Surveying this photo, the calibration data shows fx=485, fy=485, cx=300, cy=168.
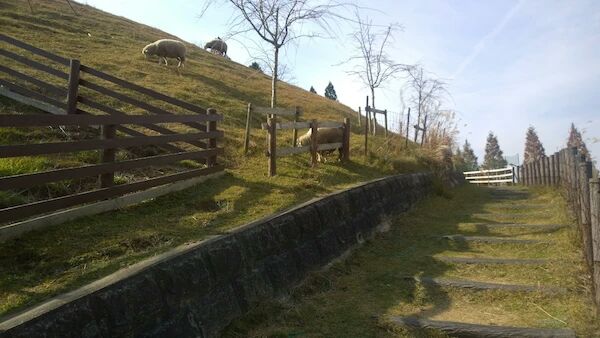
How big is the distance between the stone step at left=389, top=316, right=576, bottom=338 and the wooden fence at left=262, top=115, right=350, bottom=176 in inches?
193

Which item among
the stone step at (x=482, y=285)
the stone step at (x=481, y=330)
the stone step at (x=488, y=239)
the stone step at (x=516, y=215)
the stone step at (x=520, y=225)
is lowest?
the stone step at (x=481, y=330)

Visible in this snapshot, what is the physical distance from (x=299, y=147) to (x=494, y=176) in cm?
2363

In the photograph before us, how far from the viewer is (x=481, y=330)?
4449mm

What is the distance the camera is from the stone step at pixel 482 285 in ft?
17.6

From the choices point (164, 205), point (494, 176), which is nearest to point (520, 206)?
point (164, 205)

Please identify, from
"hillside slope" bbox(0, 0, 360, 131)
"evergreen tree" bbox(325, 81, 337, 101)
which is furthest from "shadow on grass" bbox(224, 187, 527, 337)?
"evergreen tree" bbox(325, 81, 337, 101)

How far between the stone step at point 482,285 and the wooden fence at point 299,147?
3.93m

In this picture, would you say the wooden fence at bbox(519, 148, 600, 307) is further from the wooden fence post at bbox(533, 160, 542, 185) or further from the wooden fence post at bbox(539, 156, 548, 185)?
the wooden fence post at bbox(533, 160, 542, 185)

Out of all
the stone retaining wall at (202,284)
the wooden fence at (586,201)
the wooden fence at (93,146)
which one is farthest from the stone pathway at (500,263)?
the wooden fence at (93,146)

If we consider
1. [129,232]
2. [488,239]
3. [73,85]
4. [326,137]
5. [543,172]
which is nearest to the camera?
[129,232]

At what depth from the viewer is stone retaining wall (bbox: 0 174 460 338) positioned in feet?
10.2

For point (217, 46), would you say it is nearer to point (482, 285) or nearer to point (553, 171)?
point (553, 171)

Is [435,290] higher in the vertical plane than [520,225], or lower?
lower

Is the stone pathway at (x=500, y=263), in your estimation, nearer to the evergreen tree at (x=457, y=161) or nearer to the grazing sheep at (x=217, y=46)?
the evergreen tree at (x=457, y=161)
